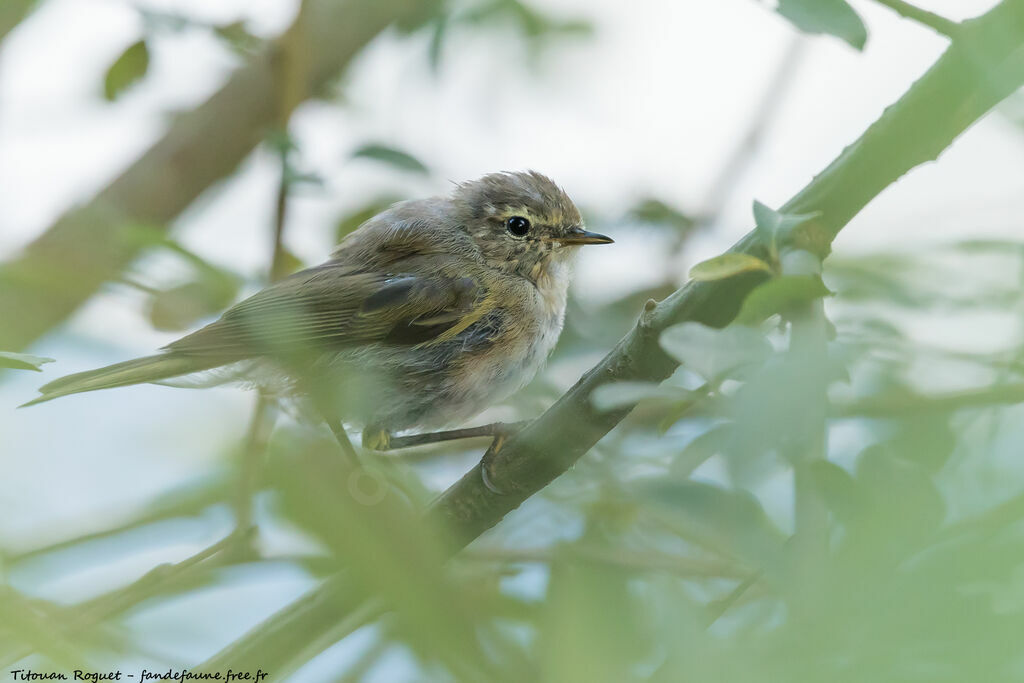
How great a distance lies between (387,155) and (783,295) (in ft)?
6.27

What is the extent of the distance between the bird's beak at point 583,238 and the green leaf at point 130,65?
5.55ft

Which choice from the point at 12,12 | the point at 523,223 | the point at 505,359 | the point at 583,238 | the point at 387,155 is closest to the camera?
the point at 12,12

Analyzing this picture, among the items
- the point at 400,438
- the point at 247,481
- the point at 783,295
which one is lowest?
the point at 400,438

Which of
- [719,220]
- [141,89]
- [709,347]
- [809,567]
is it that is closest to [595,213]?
[719,220]

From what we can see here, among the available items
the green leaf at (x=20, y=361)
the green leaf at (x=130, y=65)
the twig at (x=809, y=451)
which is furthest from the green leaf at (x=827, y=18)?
the green leaf at (x=130, y=65)

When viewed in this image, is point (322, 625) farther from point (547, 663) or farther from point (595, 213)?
point (595, 213)

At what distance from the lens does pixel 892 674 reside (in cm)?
59

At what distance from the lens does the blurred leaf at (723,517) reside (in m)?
0.81

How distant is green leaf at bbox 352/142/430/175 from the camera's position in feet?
8.89

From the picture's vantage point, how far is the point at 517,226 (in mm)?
4094

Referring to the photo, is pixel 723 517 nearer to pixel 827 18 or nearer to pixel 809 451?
pixel 809 451

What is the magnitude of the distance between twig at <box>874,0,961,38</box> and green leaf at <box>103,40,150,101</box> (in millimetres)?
1898

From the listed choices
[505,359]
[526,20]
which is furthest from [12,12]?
[505,359]

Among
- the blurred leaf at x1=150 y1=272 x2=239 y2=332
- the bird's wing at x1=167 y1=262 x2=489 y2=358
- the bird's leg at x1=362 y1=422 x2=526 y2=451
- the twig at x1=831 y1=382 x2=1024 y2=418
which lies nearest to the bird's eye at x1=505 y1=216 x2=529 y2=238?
the bird's wing at x1=167 y1=262 x2=489 y2=358
